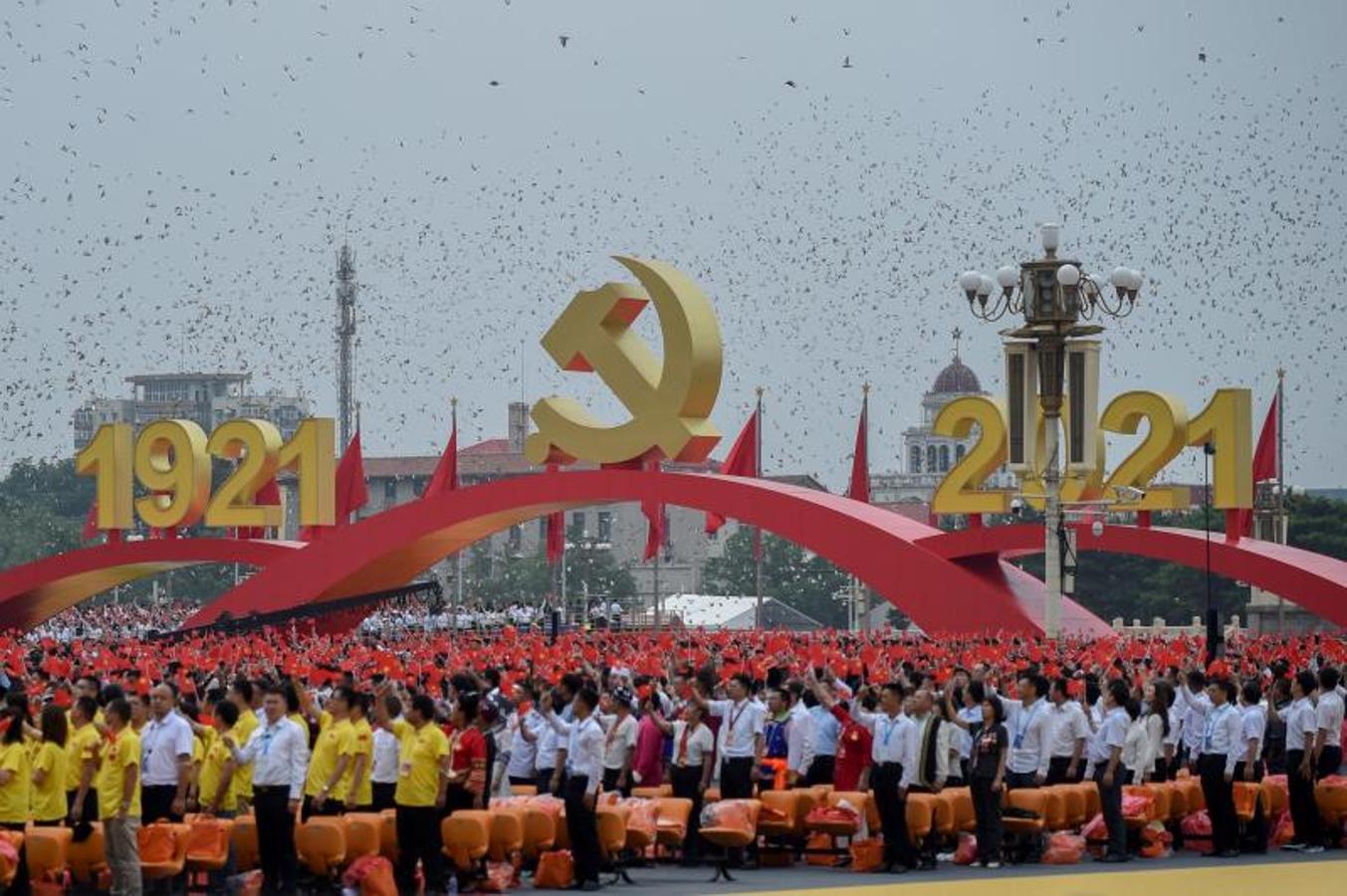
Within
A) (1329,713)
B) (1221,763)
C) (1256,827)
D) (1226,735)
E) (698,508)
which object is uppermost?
(698,508)

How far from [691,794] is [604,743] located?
5.71 feet

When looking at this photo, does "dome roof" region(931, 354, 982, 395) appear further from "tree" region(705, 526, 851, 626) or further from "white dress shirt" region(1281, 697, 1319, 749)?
"white dress shirt" region(1281, 697, 1319, 749)

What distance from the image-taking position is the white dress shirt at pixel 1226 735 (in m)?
21.1

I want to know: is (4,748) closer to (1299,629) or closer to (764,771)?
(764,771)

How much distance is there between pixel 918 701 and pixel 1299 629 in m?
43.3

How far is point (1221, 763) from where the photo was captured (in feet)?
69.3

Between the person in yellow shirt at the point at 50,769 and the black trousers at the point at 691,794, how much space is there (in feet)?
16.3

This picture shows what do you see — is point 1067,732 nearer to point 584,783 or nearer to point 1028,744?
point 1028,744

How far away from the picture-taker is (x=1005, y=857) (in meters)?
21.1

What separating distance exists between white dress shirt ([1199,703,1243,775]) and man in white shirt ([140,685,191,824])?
792cm

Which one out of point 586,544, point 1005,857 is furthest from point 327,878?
point 586,544

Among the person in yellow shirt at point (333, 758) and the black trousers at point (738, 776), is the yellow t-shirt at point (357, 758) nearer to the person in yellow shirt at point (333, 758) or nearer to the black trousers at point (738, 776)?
the person in yellow shirt at point (333, 758)

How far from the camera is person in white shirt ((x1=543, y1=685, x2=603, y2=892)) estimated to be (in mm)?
18797

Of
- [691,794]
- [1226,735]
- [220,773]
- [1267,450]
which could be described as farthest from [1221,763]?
[1267,450]
